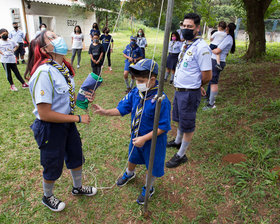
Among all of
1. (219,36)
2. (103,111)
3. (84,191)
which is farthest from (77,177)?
(219,36)

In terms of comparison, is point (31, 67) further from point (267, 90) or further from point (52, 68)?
point (267, 90)

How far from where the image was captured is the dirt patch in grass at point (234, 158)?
3.17 meters

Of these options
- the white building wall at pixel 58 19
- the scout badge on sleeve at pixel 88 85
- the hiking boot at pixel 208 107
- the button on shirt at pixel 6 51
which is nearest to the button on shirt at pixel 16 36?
the white building wall at pixel 58 19

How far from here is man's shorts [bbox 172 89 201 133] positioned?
9.36ft

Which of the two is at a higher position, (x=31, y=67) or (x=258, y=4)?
(x=258, y=4)

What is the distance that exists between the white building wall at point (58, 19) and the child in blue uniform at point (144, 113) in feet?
39.1

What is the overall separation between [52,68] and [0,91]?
217 inches

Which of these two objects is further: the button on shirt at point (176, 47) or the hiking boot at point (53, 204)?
the button on shirt at point (176, 47)

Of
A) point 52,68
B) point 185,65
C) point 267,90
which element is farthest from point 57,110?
point 267,90

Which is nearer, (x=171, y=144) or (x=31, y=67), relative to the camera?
(x=31, y=67)

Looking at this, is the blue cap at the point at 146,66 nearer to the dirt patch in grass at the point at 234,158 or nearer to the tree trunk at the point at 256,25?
the dirt patch in grass at the point at 234,158

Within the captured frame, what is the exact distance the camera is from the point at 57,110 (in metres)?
1.89

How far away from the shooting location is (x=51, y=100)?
1.77 m

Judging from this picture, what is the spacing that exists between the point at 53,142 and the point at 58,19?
45.3 feet
